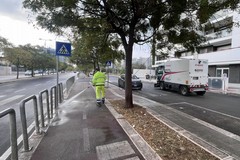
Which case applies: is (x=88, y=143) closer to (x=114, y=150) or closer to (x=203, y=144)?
(x=114, y=150)

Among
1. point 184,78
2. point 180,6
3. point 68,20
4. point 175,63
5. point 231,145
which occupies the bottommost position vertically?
point 231,145

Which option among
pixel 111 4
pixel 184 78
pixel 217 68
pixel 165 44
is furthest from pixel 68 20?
pixel 217 68

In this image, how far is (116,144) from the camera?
161 inches

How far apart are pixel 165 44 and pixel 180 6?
2661mm

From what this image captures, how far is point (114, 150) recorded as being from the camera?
149 inches

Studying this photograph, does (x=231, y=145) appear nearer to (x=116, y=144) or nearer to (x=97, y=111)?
(x=116, y=144)

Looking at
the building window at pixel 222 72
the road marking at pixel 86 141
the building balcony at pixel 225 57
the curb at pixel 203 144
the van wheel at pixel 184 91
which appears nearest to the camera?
the curb at pixel 203 144

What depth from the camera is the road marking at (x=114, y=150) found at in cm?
352

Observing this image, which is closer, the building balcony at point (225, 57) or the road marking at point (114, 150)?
the road marking at point (114, 150)

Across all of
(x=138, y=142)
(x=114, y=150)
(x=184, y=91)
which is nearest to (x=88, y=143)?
(x=114, y=150)

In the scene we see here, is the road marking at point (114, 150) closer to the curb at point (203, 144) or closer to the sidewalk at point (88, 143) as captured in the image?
the sidewalk at point (88, 143)

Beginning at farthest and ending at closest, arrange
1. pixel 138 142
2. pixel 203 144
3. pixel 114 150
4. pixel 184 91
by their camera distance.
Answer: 1. pixel 184 91
2. pixel 138 142
3. pixel 203 144
4. pixel 114 150

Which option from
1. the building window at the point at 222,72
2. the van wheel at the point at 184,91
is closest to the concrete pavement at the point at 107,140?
the van wheel at the point at 184,91

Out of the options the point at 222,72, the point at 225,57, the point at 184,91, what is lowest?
the point at 184,91
